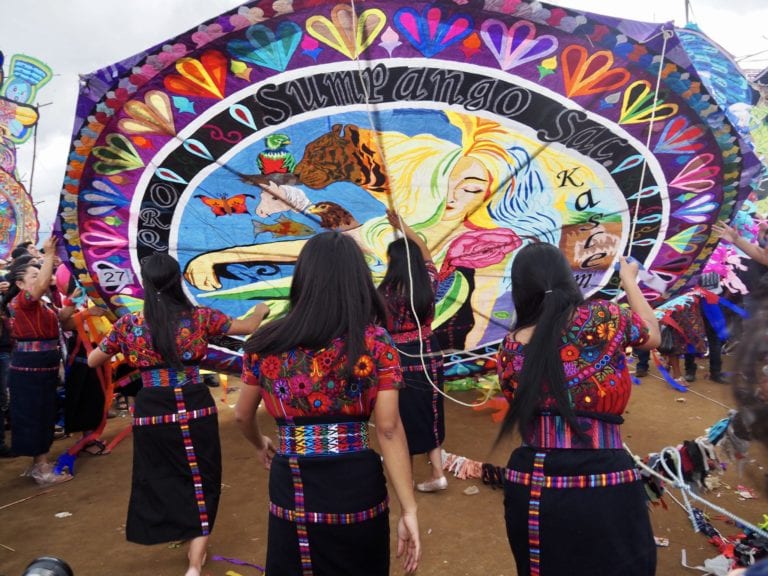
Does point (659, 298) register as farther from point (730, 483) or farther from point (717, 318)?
point (717, 318)

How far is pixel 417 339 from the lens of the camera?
3.84 m

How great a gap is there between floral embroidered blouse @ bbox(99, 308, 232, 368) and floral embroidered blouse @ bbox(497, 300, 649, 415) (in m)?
1.75

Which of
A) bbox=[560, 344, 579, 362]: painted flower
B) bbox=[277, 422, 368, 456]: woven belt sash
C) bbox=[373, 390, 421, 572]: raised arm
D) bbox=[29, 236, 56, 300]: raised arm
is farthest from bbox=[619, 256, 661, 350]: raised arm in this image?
bbox=[29, 236, 56, 300]: raised arm

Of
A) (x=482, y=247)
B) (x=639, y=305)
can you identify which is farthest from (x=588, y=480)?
(x=482, y=247)

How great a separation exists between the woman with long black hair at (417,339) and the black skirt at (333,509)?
160 centimetres

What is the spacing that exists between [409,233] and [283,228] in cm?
78

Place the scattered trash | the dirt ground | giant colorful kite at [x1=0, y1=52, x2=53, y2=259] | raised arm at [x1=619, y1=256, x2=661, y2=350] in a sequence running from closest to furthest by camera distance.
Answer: raised arm at [x1=619, y1=256, x2=661, y2=350] → the dirt ground → the scattered trash → giant colorful kite at [x1=0, y1=52, x2=53, y2=259]

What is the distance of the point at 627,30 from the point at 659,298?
170cm

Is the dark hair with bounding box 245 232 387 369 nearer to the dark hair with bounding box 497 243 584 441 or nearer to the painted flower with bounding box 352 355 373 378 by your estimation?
the painted flower with bounding box 352 355 373 378

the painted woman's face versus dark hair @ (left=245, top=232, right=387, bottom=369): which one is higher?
the painted woman's face

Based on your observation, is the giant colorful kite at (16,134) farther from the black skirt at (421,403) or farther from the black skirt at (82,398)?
the black skirt at (421,403)

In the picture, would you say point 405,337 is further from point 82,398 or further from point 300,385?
point 82,398

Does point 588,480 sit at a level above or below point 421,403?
above

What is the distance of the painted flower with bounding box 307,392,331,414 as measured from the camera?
5.95ft
